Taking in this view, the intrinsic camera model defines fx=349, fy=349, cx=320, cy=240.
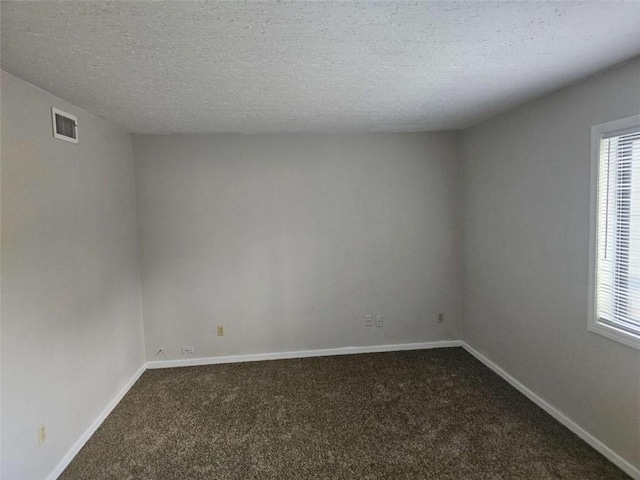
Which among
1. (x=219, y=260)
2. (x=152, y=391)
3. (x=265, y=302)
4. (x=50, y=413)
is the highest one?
(x=219, y=260)

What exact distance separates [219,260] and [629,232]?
11.1 ft

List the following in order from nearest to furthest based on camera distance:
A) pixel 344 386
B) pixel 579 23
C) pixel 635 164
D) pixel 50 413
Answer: pixel 579 23 < pixel 635 164 < pixel 50 413 < pixel 344 386

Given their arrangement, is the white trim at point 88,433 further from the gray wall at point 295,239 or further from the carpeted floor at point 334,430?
the gray wall at point 295,239

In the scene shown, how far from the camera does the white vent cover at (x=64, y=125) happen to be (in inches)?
90.4

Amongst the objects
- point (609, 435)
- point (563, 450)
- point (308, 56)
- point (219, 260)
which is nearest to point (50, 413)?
point (219, 260)

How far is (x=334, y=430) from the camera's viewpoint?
257 centimetres

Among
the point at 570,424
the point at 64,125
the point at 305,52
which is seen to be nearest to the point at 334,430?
the point at 570,424

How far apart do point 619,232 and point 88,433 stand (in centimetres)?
386

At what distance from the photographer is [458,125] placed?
362 centimetres

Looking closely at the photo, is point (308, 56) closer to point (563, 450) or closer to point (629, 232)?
point (629, 232)

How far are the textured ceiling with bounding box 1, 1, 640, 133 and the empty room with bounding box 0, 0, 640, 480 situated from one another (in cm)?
2

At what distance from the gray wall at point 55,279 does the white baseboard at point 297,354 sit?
1.90ft

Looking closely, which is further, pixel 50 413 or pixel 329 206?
pixel 329 206

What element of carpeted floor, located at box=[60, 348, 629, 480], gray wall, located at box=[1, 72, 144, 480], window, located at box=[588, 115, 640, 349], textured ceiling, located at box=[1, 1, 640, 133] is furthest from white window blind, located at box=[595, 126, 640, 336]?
gray wall, located at box=[1, 72, 144, 480]
